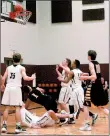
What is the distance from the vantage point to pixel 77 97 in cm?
719

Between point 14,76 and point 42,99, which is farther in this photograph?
point 42,99

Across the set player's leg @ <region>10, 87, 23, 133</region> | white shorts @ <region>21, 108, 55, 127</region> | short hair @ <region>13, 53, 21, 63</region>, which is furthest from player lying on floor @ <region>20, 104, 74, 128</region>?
short hair @ <region>13, 53, 21, 63</region>

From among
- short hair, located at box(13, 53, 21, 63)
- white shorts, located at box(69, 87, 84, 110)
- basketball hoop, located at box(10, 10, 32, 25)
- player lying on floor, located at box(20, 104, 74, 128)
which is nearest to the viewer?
short hair, located at box(13, 53, 21, 63)

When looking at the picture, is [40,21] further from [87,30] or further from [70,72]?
[70,72]

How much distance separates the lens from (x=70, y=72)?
684cm

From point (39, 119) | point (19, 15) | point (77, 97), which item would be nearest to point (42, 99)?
point (39, 119)

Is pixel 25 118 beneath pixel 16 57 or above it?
beneath

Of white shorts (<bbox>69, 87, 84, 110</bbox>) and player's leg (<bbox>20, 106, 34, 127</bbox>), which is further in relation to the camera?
white shorts (<bbox>69, 87, 84, 110</bbox>)

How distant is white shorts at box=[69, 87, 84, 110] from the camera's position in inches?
282

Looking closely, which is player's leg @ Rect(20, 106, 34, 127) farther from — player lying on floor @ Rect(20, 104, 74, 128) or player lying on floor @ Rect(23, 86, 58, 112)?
player lying on floor @ Rect(23, 86, 58, 112)

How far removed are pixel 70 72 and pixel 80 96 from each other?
71 cm

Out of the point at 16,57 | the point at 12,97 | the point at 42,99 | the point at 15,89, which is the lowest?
the point at 42,99

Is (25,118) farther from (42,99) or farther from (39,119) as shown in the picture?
(42,99)

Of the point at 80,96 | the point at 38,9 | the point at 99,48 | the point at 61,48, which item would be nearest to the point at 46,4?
the point at 38,9
